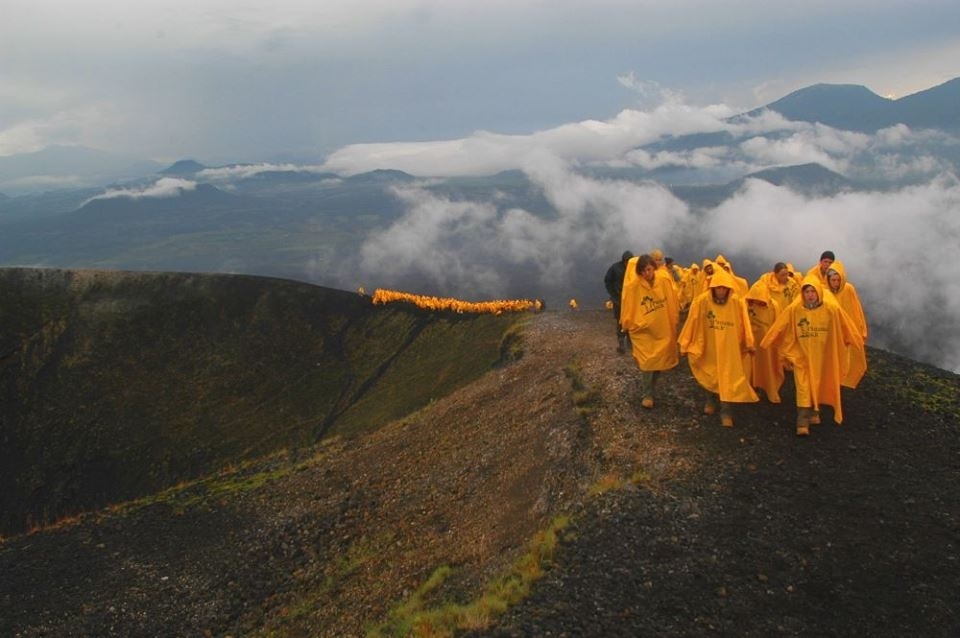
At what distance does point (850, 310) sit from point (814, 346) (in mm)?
Answer: 3397

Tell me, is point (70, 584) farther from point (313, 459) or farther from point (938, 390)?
point (938, 390)

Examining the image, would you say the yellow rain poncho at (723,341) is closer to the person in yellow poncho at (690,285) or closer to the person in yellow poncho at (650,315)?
the person in yellow poncho at (650,315)

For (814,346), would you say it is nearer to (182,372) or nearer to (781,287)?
(781,287)

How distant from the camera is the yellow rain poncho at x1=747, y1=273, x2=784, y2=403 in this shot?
1455 cm

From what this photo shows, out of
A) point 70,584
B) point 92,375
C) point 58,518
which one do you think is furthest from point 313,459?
point 92,375

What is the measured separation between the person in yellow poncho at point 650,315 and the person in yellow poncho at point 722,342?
809 millimetres

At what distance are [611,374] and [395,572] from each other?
913 centimetres

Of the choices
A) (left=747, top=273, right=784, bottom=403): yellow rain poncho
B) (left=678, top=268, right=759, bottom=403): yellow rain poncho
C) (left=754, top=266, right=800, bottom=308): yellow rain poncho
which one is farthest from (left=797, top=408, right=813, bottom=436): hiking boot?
(left=754, top=266, right=800, bottom=308): yellow rain poncho

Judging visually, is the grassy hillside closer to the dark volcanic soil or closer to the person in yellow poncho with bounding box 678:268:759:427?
the dark volcanic soil

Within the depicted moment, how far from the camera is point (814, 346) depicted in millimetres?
13195

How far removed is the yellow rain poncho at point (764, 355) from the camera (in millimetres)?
14555

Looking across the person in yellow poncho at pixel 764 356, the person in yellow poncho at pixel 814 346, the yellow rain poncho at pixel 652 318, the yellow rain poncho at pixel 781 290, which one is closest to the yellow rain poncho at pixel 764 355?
the person in yellow poncho at pixel 764 356

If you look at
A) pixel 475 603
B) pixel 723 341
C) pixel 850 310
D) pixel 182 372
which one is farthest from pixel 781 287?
pixel 182 372

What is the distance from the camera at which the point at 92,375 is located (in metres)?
44.8
